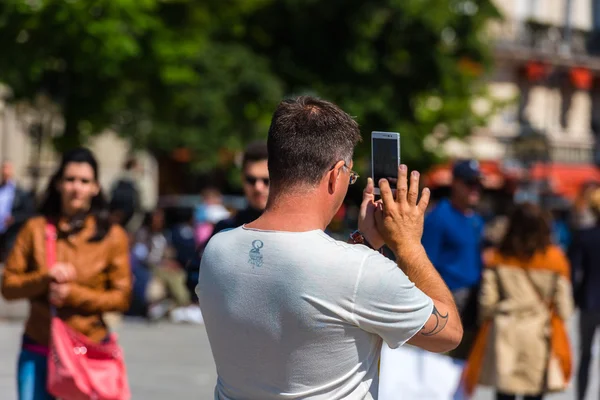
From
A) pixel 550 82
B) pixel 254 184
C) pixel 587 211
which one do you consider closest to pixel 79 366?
pixel 254 184

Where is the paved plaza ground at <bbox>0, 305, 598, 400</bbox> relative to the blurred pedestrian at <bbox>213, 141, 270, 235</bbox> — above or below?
below

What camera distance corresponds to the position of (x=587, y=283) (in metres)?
9.27

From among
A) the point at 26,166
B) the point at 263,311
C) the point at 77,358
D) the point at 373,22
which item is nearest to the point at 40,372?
the point at 77,358

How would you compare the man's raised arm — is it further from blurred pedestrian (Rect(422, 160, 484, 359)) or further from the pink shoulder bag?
blurred pedestrian (Rect(422, 160, 484, 359))

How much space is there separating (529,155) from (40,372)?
2397cm

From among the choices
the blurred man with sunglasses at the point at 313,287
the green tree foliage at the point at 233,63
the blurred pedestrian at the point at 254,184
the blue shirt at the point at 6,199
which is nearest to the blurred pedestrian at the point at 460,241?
the blurred pedestrian at the point at 254,184

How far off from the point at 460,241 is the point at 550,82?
37759 millimetres

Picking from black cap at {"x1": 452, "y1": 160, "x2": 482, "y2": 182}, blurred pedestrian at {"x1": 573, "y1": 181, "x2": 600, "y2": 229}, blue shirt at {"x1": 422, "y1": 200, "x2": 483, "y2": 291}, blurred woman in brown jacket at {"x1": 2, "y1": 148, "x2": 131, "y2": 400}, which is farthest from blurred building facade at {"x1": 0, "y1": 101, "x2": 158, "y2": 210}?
blurred woman in brown jacket at {"x1": 2, "y1": 148, "x2": 131, "y2": 400}

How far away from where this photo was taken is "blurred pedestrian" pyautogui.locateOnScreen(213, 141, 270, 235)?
5.40 meters

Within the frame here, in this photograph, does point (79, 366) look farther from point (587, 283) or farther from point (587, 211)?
point (587, 211)

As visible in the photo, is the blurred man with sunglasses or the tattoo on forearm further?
the tattoo on forearm

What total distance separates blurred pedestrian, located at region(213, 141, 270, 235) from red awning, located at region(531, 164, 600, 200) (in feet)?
101

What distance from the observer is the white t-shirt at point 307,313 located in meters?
2.89

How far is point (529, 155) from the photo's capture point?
92.6 feet
